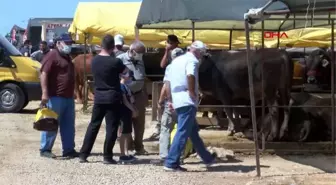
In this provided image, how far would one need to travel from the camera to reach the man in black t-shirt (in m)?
10.0

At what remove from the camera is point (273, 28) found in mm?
13969

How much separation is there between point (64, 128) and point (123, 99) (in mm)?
1260

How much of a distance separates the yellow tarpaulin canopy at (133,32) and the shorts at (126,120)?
25.5 ft

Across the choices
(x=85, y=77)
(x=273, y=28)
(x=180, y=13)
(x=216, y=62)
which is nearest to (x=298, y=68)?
(x=273, y=28)

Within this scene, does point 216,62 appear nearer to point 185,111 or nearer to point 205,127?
point 205,127

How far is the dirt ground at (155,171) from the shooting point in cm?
915

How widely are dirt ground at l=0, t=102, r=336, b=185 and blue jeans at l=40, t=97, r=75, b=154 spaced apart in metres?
0.27

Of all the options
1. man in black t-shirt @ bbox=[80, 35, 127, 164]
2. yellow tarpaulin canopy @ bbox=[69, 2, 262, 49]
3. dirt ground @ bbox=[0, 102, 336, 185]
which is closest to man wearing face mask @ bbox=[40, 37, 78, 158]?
dirt ground @ bbox=[0, 102, 336, 185]

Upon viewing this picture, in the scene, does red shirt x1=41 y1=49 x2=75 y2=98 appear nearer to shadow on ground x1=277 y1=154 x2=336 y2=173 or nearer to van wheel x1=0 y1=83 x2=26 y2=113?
shadow on ground x1=277 y1=154 x2=336 y2=173

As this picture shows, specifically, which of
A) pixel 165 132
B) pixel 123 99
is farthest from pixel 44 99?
pixel 165 132

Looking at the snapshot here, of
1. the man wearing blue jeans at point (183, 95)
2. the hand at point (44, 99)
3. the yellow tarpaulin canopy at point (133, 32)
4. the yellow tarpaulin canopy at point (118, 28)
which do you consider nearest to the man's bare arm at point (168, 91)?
the man wearing blue jeans at point (183, 95)

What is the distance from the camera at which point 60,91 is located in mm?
10633

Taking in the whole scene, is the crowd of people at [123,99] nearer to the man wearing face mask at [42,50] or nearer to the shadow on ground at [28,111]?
the shadow on ground at [28,111]

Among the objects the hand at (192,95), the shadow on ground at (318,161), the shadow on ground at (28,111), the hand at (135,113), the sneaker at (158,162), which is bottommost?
the shadow on ground at (28,111)
